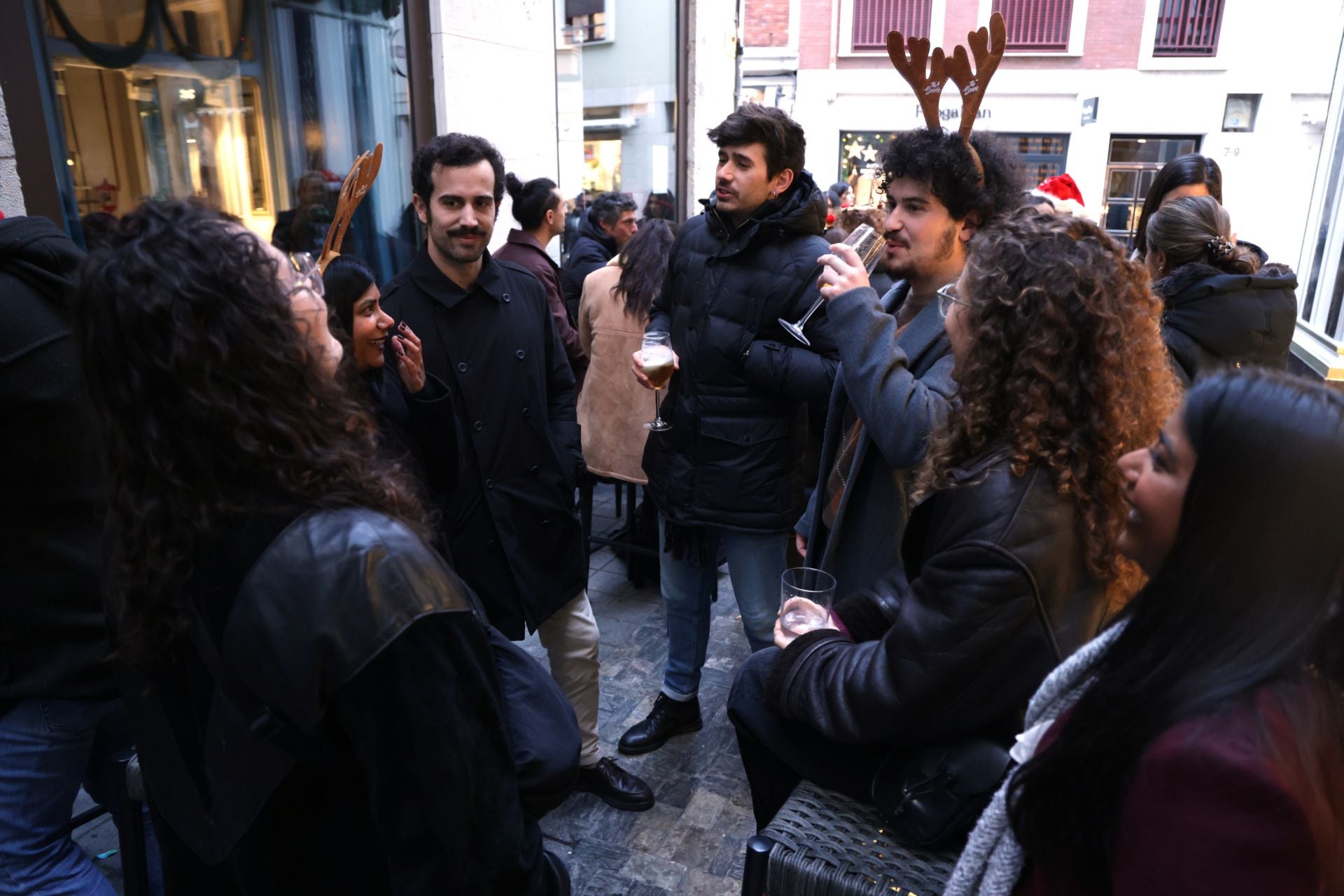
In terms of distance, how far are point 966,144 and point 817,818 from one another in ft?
5.92

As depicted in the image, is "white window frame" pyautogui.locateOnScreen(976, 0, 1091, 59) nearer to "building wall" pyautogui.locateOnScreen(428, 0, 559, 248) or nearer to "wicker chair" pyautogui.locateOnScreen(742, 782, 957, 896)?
"building wall" pyautogui.locateOnScreen(428, 0, 559, 248)

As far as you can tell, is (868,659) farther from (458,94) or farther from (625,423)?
(458,94)

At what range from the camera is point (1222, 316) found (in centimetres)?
351

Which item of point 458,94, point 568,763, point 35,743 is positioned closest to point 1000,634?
point 568,763

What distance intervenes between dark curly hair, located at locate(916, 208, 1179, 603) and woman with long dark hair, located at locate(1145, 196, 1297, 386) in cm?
224

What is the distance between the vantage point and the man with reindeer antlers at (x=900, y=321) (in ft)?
6.90

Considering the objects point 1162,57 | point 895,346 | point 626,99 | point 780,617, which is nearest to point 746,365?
point 895,346

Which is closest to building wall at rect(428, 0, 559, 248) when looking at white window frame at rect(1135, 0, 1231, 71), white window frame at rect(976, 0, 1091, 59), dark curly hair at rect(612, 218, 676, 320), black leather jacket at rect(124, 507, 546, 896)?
dark curly hair at rect(612, 218, 676, 320)

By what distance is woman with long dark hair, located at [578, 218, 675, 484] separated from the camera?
4.14 metres

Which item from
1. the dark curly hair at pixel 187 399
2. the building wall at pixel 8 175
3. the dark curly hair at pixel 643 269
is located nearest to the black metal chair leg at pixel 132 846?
the dark curly hair at pixel 187 399

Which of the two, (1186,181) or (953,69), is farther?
(1186,181)

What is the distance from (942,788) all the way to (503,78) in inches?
184

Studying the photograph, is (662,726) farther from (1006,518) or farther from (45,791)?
(1006,518)

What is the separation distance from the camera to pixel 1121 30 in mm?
20047
